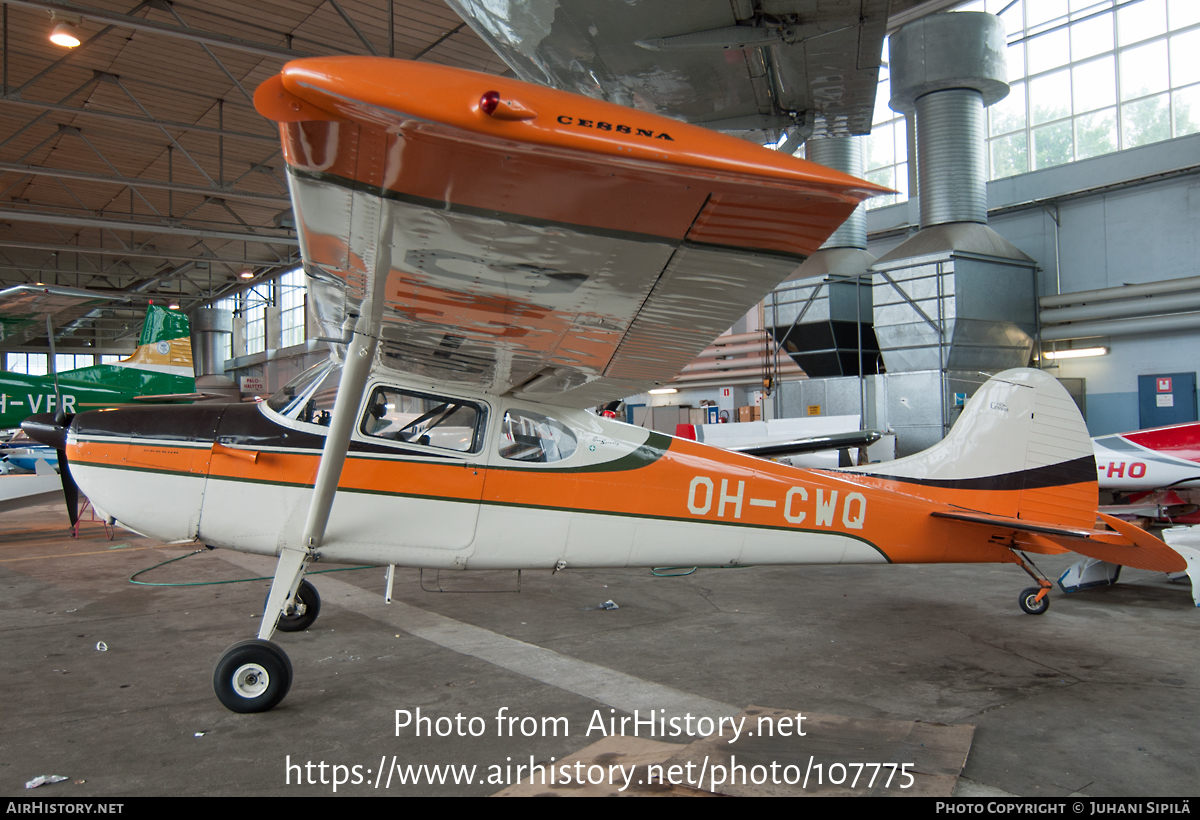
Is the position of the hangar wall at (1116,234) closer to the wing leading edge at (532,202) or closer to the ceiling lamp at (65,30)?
the wing leading edge at (532,202)

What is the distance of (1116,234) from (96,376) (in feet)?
62.8

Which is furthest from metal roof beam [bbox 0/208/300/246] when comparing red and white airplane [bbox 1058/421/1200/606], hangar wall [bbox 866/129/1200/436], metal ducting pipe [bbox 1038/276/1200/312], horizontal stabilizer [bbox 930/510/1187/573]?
hangar wall [bbox 866/129/1200/436]

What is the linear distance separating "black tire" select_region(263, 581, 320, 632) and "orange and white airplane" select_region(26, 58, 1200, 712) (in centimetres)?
2

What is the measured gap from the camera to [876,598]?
241 inches

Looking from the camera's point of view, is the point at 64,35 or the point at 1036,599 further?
the point at 64,35

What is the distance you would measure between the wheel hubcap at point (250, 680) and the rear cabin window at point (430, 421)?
1.41m

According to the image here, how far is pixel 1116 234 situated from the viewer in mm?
12234

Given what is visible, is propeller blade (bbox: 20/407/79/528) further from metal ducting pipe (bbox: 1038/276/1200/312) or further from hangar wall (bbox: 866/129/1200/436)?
hangar wall (bbox: 866/129/1200/436)

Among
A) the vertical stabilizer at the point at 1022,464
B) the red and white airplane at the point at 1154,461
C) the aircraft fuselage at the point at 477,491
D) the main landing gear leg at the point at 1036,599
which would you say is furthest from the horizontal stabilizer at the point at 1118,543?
the red and white airplane at the point at 1154,461

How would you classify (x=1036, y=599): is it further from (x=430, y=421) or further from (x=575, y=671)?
(x=430, y=421)

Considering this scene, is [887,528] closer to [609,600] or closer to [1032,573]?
[1032,573]

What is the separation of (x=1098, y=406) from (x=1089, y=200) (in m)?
3.72

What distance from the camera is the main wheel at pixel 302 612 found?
4938mm

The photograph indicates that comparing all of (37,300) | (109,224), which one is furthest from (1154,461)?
(109,224)
